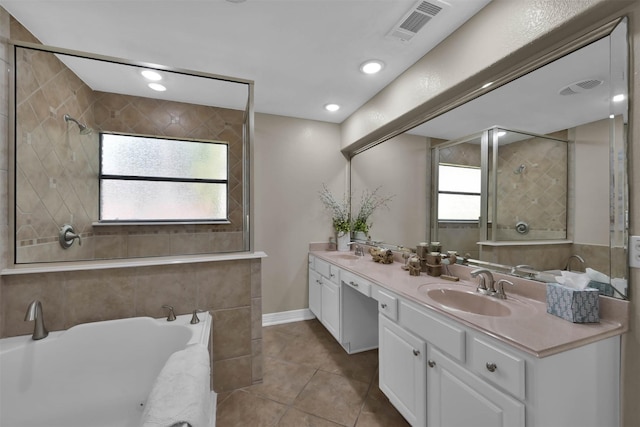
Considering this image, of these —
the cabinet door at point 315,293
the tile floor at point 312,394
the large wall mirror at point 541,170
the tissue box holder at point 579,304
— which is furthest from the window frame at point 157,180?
the tissue box holder at point 579,304

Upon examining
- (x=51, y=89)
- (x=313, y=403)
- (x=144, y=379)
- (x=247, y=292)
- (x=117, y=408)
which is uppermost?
(x=51, y=89)

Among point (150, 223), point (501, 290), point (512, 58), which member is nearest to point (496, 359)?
point (501, 290)

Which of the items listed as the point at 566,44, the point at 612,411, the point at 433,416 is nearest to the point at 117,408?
the point at 433,416

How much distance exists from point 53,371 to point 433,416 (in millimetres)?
1992

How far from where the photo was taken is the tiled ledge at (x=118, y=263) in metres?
1.48

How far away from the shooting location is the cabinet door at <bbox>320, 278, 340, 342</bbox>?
236 cm

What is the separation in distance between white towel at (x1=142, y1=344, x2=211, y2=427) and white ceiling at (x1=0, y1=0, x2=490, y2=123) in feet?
6.17

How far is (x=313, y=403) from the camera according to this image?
1.76 m

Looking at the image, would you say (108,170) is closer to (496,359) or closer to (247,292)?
(247,292)

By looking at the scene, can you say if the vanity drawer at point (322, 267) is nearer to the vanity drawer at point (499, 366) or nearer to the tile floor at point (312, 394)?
the tile floor at point (312, 394)

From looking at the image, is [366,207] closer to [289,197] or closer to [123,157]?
[289,197]

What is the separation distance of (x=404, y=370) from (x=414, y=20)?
2042 mm

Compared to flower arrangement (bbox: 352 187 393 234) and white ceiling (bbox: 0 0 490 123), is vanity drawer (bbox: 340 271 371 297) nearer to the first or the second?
flower arrangement (bbox: 352 187 393 234)

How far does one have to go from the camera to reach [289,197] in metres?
3.11
